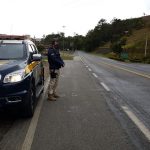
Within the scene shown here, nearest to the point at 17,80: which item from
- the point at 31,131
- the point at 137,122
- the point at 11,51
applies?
the point at 31,131

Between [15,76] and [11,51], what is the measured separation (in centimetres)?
172

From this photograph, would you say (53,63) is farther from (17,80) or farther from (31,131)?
(31,131)

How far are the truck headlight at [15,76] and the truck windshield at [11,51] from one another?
50.0 inches

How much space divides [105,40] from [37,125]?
15656cm

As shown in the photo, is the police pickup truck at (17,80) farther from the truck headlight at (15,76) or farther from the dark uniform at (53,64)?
the dark uniform at (53,64)

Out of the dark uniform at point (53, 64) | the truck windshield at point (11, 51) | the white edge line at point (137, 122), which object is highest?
the truck windshield at point (11, 51)

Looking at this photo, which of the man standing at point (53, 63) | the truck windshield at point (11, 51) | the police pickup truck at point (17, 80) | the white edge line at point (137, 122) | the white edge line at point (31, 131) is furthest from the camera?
the man standing at point (53, 63)

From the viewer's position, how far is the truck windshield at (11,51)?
9.23 meters

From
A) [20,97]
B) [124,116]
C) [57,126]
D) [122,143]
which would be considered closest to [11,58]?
[20,97]

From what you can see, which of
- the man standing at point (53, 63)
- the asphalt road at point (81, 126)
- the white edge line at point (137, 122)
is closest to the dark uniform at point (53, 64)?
the man standing at point (53, 63)

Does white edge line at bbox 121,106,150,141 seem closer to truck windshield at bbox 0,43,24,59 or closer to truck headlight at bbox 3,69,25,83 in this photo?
truck headlight at bbox 3,69,25,83

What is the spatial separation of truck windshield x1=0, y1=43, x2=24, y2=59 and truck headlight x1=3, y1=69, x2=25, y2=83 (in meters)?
1.27

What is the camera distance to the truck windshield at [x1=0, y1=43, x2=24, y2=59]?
364 inches

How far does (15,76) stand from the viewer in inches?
309
